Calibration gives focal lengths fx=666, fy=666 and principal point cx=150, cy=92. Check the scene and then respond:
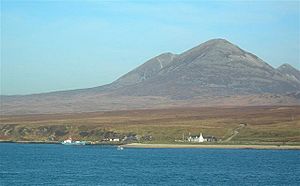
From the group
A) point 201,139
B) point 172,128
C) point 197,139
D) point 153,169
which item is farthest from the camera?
point 172,128

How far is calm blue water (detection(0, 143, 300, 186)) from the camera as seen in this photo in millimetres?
74688

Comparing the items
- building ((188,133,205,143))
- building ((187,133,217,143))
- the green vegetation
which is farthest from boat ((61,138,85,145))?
building ((187,133,217,143))

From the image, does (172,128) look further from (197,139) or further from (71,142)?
(71,142)

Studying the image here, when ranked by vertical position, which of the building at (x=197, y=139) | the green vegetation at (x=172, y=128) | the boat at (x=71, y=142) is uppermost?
the green vegetation at (x=172, y=128)

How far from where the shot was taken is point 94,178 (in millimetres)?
77188

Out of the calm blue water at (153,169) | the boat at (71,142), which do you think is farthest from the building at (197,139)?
the boat at (71,142)

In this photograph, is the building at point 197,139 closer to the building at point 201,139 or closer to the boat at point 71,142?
the building at point 201,139

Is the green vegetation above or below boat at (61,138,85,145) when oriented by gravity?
above

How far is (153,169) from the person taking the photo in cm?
9019

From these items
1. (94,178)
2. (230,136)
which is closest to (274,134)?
(230,136)

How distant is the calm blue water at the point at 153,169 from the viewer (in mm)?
74688

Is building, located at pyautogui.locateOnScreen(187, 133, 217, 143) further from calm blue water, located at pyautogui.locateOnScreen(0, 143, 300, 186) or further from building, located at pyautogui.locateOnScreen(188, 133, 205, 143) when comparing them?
calm blue water, located at pyautogui.locateOnScreen(0, 143, 300, 186)

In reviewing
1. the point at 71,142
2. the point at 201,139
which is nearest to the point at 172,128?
the point at 201,139

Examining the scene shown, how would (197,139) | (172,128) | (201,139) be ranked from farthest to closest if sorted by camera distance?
(172,128), (197,139), (201,139)
